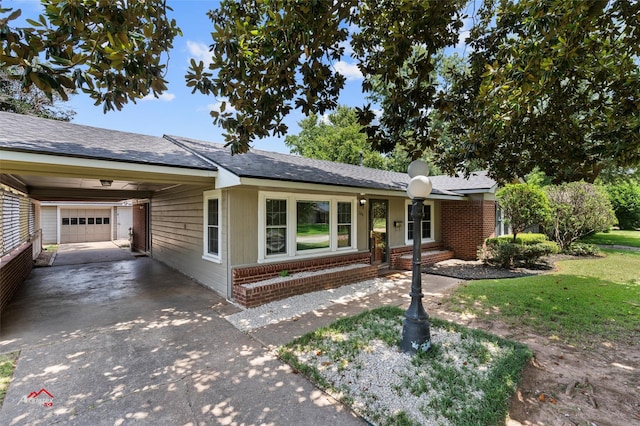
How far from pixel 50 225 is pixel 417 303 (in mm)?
23370

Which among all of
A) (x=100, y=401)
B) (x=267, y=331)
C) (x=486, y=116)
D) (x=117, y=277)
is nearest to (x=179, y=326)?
(x=267, y=331)

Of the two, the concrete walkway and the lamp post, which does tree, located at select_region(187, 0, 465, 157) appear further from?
the concrete walkway

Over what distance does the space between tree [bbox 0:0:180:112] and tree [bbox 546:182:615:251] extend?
15.1 m

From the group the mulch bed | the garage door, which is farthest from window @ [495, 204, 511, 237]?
the garage door

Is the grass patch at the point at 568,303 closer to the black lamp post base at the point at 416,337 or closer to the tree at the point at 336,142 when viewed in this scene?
the black lamp post base at the point at 416,337

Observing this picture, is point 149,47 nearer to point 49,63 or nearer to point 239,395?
point 49,63

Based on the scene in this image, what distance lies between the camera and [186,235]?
9109 millimetres

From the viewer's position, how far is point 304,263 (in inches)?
314

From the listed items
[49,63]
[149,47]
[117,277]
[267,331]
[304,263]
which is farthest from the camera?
[117,277]

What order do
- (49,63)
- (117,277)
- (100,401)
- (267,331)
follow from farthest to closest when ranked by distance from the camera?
1. (117,277)
2. (267,331)
3. (100,401)
4. (49,63)

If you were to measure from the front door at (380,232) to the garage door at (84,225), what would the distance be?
764 inches

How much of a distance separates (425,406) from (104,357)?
162 inches

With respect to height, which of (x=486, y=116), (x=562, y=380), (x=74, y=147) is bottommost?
(x=562, y=380)

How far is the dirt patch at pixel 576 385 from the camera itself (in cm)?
292
